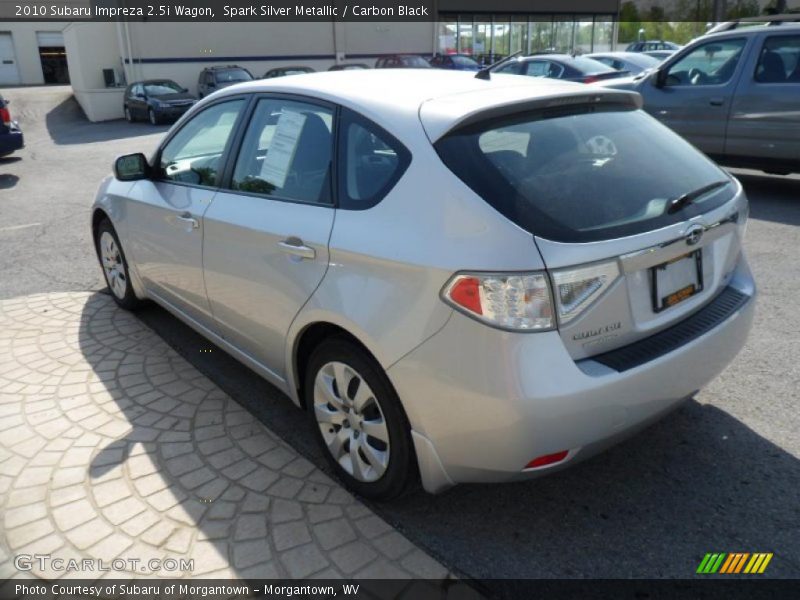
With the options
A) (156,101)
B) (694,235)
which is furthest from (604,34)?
(694,235)

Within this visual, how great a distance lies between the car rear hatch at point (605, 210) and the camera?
7.47 ft

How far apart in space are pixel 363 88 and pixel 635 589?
90.3 inches

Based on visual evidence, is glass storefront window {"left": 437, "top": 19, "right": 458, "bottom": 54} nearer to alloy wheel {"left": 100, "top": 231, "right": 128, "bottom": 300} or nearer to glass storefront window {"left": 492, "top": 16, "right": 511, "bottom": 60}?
glass storefront window {"left": 492, "top": 16, "right": 511, "bottom": 60}

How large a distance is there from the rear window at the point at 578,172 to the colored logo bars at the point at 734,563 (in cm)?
124

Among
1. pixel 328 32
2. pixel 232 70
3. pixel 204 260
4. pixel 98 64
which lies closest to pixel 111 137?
pixel 232 70

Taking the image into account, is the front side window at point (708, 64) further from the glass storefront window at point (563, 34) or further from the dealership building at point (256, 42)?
the glass storefront window at point (563, 34)

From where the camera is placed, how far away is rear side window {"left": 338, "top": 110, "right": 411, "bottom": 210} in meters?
2.59

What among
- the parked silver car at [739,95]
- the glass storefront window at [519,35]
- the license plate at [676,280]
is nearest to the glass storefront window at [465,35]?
the glass storefront window at [519,35]

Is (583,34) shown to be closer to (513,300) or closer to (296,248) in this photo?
(296,248)

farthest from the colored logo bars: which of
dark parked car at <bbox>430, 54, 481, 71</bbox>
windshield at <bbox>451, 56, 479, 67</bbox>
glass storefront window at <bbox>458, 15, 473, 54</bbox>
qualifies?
glass storefront window at <bbox>458, 15, 473, 54</bbox>

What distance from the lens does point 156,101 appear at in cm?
2114

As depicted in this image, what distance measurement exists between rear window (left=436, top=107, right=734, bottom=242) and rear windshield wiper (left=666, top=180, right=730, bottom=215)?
0.02 metres

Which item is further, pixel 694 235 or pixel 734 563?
pixel 694 235

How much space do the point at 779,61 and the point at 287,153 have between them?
6.73 m
